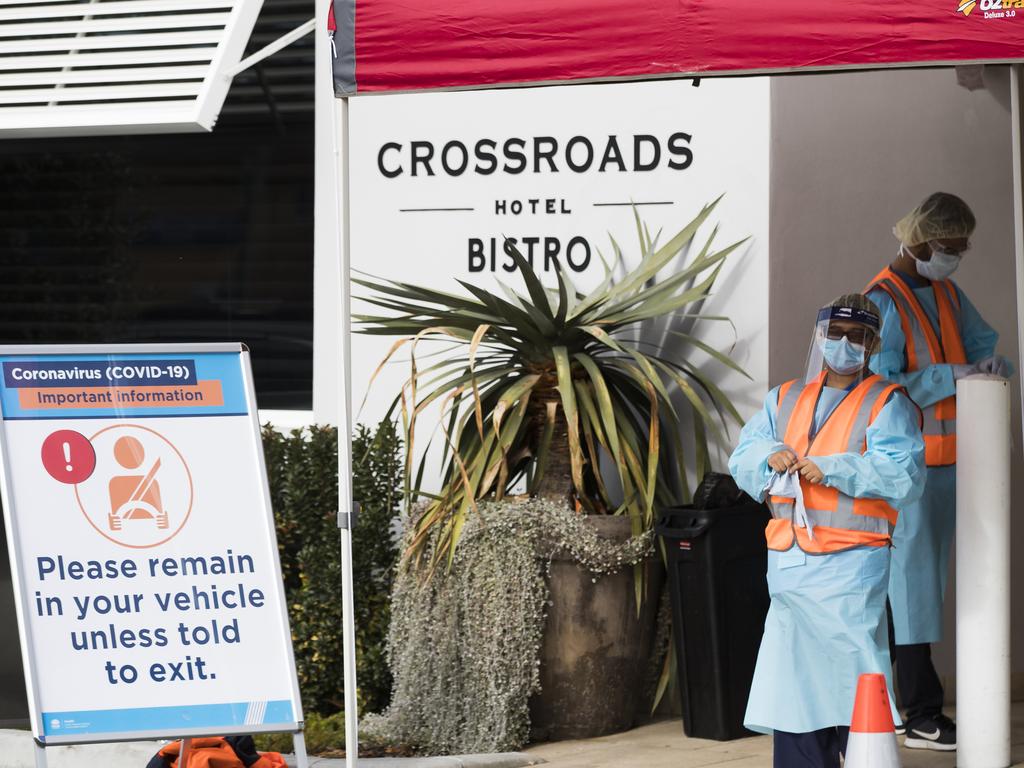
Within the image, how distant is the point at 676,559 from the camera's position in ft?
20.0

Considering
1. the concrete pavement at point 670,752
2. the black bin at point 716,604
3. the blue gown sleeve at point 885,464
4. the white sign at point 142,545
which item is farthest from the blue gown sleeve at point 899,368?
the white sign at point 142,545

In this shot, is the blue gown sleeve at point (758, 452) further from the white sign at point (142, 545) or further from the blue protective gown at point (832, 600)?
the white sign at point (142, 545)

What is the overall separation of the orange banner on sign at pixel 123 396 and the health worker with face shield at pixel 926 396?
8.76 feet

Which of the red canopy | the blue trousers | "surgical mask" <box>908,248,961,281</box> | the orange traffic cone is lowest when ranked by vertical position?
the blue trousers

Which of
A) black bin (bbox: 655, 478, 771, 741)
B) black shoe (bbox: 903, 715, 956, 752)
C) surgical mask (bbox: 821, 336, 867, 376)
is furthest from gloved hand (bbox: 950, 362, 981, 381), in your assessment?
black shoe (bbox: 903, 715, 956, 752)

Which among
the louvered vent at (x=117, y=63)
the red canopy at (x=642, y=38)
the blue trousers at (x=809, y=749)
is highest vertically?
the louvered vent at (x=117, y=63)

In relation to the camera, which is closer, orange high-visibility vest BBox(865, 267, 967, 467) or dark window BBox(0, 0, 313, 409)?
orange high-visibility vest BBox(865, 267, 967, 467)

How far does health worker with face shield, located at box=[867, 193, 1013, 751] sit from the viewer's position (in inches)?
226

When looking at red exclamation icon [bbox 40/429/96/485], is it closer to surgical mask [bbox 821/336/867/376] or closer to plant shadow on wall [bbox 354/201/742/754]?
plant shadow on wall [bbox 354/201/742/754]

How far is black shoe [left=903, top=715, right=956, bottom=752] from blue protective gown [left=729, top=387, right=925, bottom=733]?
1.12 m

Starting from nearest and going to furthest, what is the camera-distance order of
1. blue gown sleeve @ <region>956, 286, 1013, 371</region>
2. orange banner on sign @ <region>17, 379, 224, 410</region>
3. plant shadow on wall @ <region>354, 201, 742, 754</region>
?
orange banner on sign @ <region>17, 379, 224, 410</region> < blue gown sleeve @ <region>956, 286, 1013, 371</region> < plant shadow on wall @ <region>354, 201, 742, 754</region>

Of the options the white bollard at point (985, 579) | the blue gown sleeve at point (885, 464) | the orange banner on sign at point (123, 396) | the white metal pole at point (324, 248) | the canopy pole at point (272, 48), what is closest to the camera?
the orange banner on sign at point (123, 396)

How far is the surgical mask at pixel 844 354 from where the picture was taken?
4820 millimetres

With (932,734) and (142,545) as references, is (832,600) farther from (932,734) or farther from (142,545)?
(142,545)
